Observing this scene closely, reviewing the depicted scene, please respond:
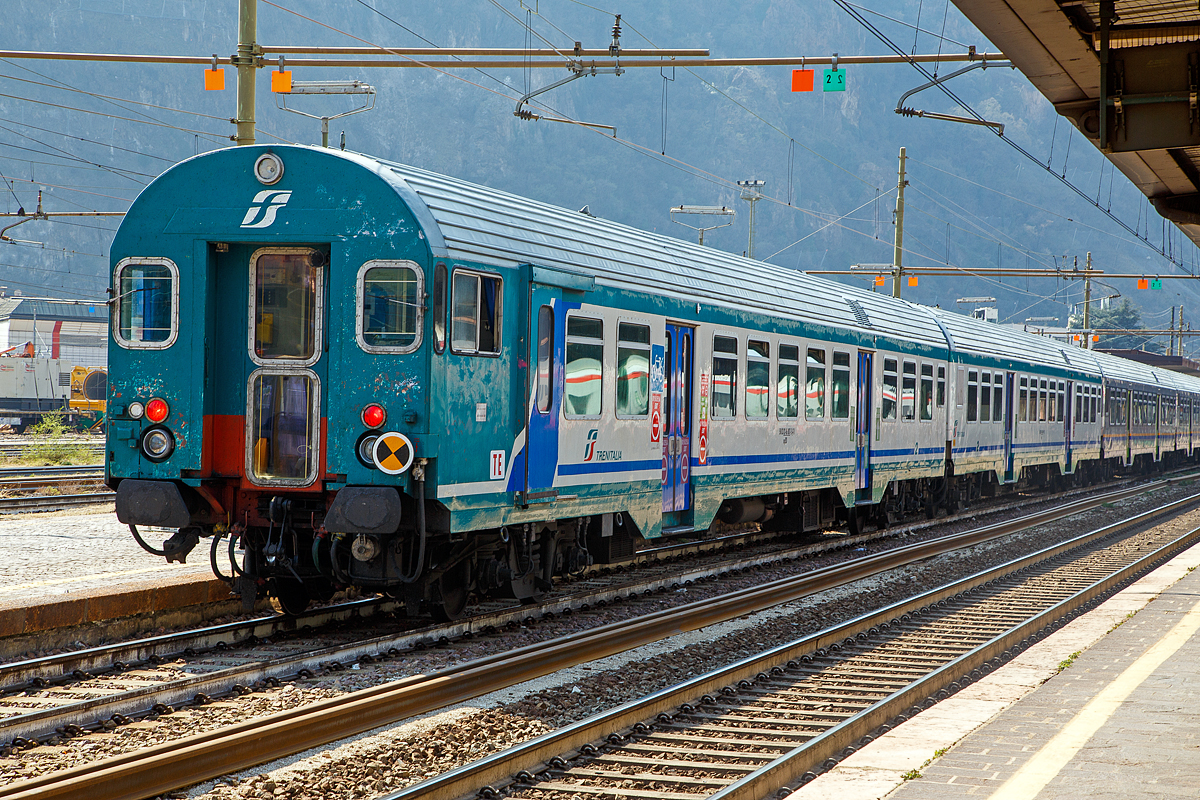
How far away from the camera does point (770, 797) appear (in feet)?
19.2

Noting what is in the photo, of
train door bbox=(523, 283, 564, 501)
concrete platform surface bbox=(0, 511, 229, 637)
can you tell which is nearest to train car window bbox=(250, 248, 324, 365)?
train door bbox=(523, 283, 564, 501)

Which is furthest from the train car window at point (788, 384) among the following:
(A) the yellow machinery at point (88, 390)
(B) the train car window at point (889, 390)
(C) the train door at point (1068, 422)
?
(A) the yellow machinery at point (88, 390)

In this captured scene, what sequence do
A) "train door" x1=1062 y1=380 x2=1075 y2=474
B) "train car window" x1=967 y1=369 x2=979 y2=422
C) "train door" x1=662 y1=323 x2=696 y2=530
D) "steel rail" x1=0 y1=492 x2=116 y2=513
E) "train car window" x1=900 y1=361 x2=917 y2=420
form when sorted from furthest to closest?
1. "train door" x1=1062 y1=380 x2=1075 y2=474
2. "train car window" x1=967 y1=369 x2=979 y2=422
3. "train car window" x1=900 y1=361 x2=917 y2=420
4. "steel rail" x1=0 y1=492 x2=116 y2=513
5. "train door" x1=662 y1=323 x2=696 y2=530

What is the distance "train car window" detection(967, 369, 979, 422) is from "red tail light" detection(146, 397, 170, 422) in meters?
16.5

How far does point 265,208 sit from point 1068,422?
24968mm

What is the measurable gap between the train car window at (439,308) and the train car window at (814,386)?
767cm

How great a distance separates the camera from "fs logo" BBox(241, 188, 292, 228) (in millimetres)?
8688

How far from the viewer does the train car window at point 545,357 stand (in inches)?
376

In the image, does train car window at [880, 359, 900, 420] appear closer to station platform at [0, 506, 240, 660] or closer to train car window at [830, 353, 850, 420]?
train car window at [830, 353, 850, 420]

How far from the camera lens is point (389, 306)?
27.7 ft

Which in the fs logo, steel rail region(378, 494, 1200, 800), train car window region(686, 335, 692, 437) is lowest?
steel rail region(378, 494, 1200, 800)

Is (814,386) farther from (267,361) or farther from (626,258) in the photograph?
(267,361)

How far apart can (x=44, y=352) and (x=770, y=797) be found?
61.5 metres

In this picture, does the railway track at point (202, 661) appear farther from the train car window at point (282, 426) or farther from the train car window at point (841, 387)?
the train car window at point (841, 387)
